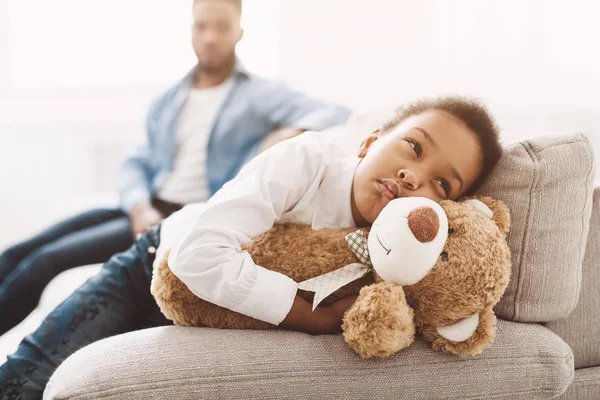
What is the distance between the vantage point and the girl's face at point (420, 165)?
34.8 inches

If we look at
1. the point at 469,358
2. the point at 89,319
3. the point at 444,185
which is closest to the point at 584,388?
the point at 469,358

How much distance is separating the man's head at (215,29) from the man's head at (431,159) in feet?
2.39

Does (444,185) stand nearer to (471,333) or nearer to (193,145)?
(471,333)

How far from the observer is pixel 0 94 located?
97.6 inches

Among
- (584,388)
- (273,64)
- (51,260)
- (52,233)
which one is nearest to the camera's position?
(584,388)

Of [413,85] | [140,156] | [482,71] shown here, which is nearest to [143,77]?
[140,156]

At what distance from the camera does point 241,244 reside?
0.83 metres

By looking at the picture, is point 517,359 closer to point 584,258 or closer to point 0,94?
point 584,258

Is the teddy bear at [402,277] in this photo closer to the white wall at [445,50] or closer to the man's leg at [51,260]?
the man's leg at [51,260]

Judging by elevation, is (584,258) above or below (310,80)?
below

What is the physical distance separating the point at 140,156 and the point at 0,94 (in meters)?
1.11

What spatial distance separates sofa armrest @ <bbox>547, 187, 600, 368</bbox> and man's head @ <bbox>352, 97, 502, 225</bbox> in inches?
10.4

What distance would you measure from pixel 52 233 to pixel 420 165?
3.71ft

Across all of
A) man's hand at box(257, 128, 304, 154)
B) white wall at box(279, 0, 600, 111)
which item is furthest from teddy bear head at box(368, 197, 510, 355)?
white wall at box(279, 0, 600, 111)
